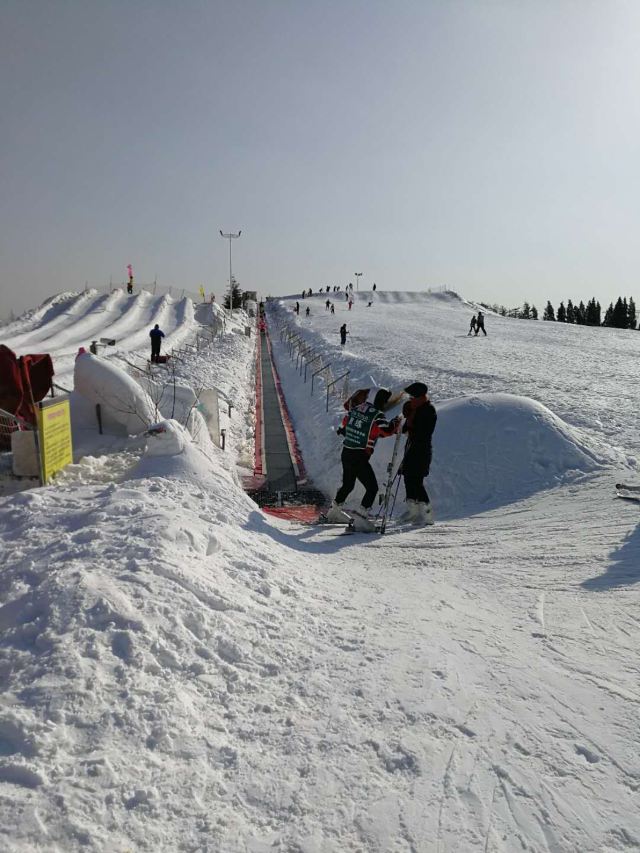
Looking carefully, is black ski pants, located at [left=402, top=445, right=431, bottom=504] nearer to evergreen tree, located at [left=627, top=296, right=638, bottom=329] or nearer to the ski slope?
the ski slope

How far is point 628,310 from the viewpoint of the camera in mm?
73750

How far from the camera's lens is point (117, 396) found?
8547 mm

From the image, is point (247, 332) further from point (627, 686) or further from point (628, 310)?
point (628, 310)

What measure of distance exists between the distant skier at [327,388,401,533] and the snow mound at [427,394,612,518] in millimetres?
1450

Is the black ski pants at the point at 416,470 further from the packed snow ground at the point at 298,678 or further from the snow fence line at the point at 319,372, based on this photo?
the snow fence line at the point at 319,372

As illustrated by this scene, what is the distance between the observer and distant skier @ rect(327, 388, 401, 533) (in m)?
6.83

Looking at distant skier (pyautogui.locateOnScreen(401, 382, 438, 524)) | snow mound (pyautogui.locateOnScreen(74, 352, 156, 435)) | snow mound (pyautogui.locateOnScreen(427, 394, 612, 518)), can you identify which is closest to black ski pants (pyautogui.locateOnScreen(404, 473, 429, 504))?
distant skier (pyautogui.locateOnScreen(401, 382, 438, 524))

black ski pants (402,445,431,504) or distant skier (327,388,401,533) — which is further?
black ski pants (402,445,431,504)

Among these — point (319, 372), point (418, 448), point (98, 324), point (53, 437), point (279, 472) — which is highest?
point (98, 324)

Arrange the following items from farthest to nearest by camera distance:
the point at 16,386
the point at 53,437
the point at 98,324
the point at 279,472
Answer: the point at 98,324 → the point at 279,472 → the point at 16,386 → the point at 53,437

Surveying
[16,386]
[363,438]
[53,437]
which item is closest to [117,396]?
[16,386]

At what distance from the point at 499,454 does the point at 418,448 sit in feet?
6.96

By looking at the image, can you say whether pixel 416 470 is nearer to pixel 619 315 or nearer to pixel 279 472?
pixel 279 472

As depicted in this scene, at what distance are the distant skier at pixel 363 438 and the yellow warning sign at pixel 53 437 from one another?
349cm
